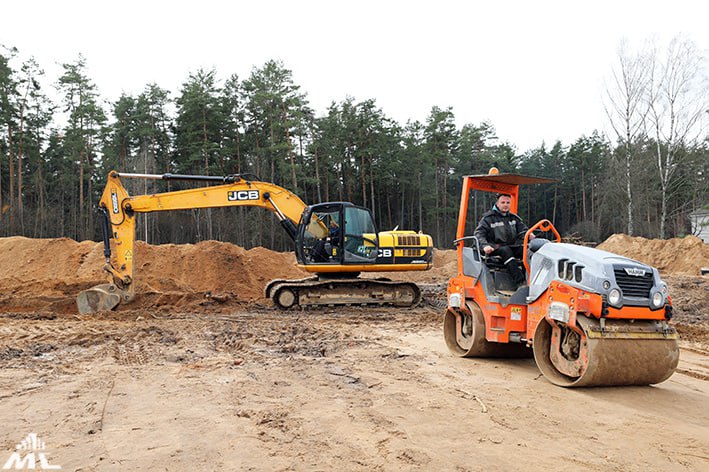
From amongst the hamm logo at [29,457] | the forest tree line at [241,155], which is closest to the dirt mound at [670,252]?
the forest tree line at [241,155]

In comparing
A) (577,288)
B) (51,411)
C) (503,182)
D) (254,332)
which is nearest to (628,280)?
(577,288)

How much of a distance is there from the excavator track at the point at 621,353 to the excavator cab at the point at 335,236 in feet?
27.1

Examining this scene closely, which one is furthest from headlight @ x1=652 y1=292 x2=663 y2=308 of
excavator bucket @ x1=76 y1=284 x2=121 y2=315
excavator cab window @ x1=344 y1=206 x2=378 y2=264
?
excavator bucket @ x1=76 y1=284 x2=121 y2=315

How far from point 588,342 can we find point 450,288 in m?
2.64

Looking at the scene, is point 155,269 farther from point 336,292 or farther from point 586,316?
point 586,316

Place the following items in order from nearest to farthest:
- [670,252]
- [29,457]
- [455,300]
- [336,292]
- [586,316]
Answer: [29,457], [586,316], [455,300], [336,292], [670,252]

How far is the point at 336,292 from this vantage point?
13.7 meters

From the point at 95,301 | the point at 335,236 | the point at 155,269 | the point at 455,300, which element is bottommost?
the point at 95,301

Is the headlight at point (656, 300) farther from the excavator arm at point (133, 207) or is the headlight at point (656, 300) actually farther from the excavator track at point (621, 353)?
the excavator arm at point (133, 207)

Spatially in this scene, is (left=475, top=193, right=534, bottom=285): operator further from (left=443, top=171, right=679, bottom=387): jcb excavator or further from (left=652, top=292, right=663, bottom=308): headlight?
(left=652, top=292, right=663, bottom=308): headlight

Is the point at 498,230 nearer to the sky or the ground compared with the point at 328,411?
nearer to the sky

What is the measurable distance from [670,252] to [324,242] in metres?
17.0

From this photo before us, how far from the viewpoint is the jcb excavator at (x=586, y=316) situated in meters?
5.00

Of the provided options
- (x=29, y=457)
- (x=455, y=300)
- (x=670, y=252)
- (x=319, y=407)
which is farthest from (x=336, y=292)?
(x=670, y=252)
